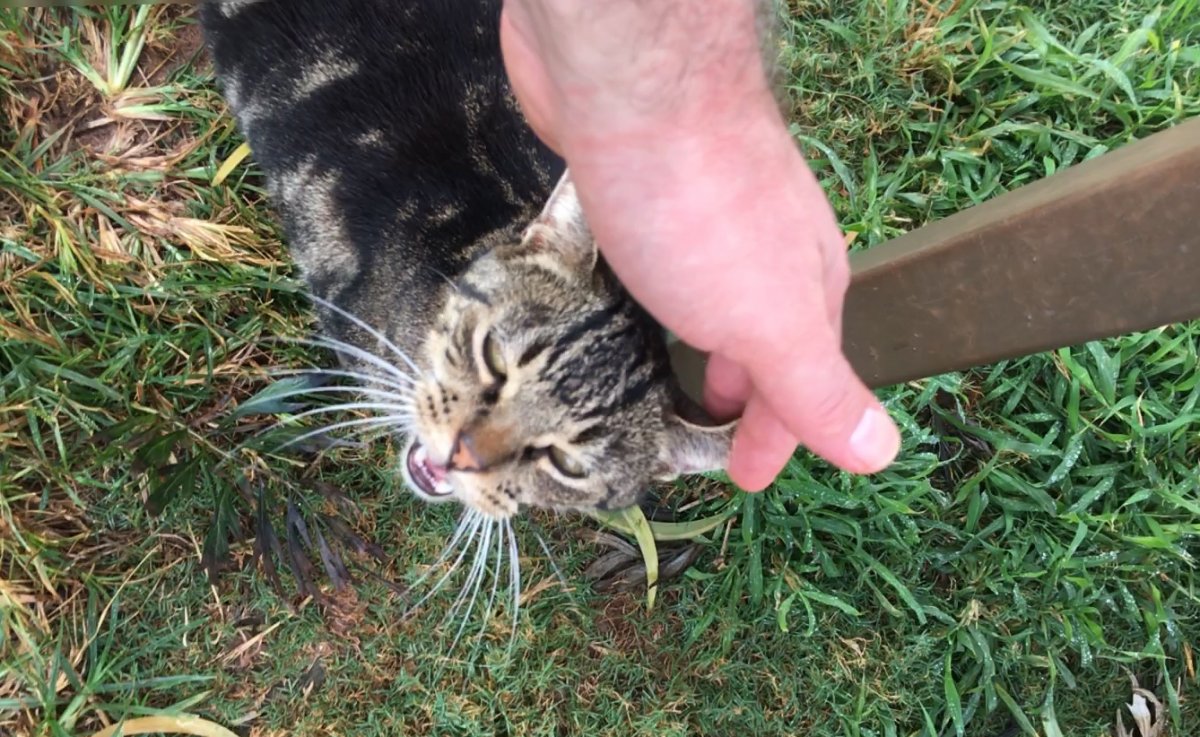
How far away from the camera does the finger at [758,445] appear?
1.59 m

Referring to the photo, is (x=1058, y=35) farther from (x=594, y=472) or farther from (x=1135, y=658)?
(x=594, y=472)

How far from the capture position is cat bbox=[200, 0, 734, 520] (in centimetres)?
176

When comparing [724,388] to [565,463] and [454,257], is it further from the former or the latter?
[454,257]

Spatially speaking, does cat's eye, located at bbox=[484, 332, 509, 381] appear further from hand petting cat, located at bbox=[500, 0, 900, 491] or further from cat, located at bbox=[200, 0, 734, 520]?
hand petting cat, located at bbox=[500, 0, 900, 491]

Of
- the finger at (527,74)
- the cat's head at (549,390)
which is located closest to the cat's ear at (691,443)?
the cat's head at (549,390)

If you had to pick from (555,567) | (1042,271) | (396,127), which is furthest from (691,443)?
(396,127)

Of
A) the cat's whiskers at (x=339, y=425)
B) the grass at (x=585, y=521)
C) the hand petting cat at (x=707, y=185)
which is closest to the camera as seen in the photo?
the hand petting cat at (x=707, y=185)

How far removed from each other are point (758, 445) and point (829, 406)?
366 millimetres

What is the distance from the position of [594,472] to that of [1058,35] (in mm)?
1995

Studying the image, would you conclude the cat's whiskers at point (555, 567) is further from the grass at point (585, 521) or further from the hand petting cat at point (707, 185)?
the hand petting cat at point (707, 185)

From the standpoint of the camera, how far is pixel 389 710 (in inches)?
91.7

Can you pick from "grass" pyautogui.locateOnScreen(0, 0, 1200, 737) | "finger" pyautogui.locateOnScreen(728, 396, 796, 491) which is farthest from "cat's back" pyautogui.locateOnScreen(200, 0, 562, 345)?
"finger" pyautogui.locateOnScreen(728, 396, 796, 491)

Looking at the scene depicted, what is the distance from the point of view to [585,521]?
8.00 ft

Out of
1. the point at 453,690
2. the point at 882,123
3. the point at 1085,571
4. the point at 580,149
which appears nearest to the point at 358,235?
the point at 580,149
